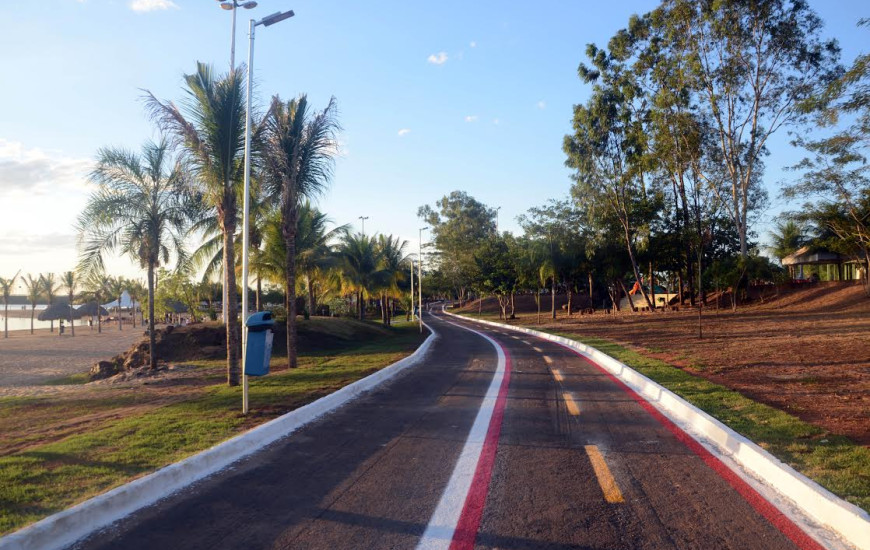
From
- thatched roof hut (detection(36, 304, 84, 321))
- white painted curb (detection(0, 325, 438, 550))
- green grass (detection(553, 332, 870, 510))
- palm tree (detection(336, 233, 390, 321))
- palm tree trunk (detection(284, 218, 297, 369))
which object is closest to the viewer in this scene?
white painted curb (detection(0, 325, 438, 550))

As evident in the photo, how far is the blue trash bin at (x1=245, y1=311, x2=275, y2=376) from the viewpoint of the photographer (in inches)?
372

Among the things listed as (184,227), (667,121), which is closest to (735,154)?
(667,121)

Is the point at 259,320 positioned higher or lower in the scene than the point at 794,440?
higher

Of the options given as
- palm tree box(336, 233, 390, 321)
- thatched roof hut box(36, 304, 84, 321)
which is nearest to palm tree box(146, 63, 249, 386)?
palm tree box(336, 233, 390, 321)

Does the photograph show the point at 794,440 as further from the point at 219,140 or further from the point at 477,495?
the point at 219,140

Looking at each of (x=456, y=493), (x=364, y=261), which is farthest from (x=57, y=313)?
(x=456, y=493)

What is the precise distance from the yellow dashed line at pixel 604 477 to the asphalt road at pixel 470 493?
0.01 m

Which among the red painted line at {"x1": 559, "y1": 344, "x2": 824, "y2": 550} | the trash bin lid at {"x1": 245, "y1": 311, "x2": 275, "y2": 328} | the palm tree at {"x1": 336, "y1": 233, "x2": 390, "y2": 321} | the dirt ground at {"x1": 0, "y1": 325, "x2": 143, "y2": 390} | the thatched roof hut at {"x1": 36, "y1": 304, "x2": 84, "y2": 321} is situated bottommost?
the dirt ground at {"x1": 0, "y1": 325, "x2": 143, "y2": 390}

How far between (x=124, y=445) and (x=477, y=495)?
501 cm

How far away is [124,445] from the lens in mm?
7762

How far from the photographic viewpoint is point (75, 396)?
14227 mm

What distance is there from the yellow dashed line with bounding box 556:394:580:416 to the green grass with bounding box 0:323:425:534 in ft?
15.9

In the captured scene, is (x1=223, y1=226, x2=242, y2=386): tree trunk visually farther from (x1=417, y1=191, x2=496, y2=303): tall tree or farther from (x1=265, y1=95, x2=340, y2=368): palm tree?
(x1=417, y1=191, x2=496, y2=303): tall tree

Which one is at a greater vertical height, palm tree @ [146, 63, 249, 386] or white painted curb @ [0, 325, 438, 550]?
palm tree @ [146, 63, 249, 386]
